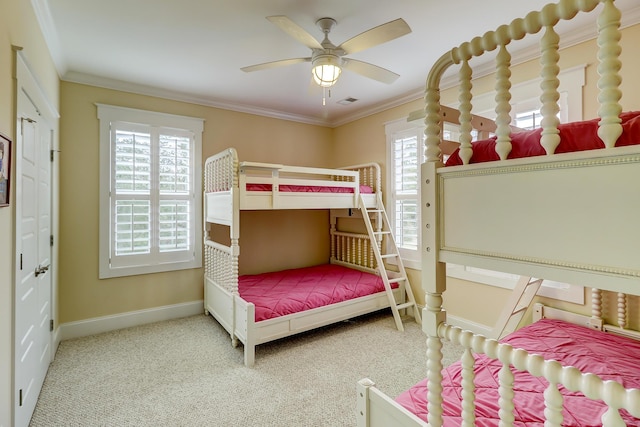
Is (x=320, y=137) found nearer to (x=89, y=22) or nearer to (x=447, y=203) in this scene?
(x=89, y=22)

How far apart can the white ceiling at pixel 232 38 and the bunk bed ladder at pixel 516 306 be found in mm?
1957

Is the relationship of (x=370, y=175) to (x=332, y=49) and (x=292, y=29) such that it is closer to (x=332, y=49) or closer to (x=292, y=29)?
(x=332, y=49)

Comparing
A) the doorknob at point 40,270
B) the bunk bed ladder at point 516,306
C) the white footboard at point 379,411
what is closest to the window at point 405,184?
the bunk bed ladder at point 516,306

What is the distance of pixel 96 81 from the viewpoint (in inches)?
126

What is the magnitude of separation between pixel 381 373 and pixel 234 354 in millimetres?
1323

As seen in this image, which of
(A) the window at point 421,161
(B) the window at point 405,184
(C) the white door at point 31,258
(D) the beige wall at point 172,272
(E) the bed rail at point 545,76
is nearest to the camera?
(E) the bed rail at point 545,76

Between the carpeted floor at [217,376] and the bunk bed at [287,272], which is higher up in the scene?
the bunk bed at [287,272]

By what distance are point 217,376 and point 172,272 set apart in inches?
64.7

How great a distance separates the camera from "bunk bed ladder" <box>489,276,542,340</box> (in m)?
2.32

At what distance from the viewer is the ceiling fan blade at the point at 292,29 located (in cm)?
175

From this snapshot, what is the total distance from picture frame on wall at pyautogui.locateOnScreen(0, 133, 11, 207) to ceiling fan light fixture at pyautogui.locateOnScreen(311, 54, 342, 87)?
1.81m

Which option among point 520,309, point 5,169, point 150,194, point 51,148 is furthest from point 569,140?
point 150,194

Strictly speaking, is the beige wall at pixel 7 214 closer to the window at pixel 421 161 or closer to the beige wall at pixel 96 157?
the beige wall at pixel 96 157

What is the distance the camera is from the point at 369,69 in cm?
235
